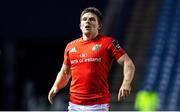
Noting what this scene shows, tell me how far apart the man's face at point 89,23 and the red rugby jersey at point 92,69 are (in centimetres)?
12

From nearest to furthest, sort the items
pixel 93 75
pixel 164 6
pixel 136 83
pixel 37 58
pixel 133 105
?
pixel 93 75 < pixel 133 105 < pixel 136 83 < pixel 164 6 < pixel 37 58

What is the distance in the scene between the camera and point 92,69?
6.25 meters

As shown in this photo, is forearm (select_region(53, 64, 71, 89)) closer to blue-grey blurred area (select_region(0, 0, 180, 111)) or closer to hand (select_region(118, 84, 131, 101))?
hand (select_region(118, 84, 131, 101))

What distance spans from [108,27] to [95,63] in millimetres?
11816

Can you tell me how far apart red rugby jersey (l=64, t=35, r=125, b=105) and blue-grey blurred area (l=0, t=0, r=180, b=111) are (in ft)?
32.1

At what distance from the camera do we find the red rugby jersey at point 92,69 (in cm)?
625

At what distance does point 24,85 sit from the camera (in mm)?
19562

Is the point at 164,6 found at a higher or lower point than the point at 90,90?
higher

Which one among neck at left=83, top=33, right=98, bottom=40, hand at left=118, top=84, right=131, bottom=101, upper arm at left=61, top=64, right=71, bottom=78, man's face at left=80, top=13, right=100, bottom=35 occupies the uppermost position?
man's face at left=80, top=13, right=100, bottom=35

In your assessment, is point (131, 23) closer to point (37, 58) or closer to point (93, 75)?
point (37, 58)

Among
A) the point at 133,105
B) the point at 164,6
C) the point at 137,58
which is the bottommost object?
the point at 133,105

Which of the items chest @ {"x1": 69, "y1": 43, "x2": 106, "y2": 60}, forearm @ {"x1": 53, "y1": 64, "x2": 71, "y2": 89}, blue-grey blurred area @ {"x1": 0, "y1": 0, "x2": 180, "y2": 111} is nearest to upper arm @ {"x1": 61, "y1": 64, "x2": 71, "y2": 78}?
forearm @ {"x1": 53, "y1": 64, "x2": 71, "y2": 89}

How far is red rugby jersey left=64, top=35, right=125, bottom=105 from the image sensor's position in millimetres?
6246

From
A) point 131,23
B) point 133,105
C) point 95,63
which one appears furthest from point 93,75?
point 131,23
